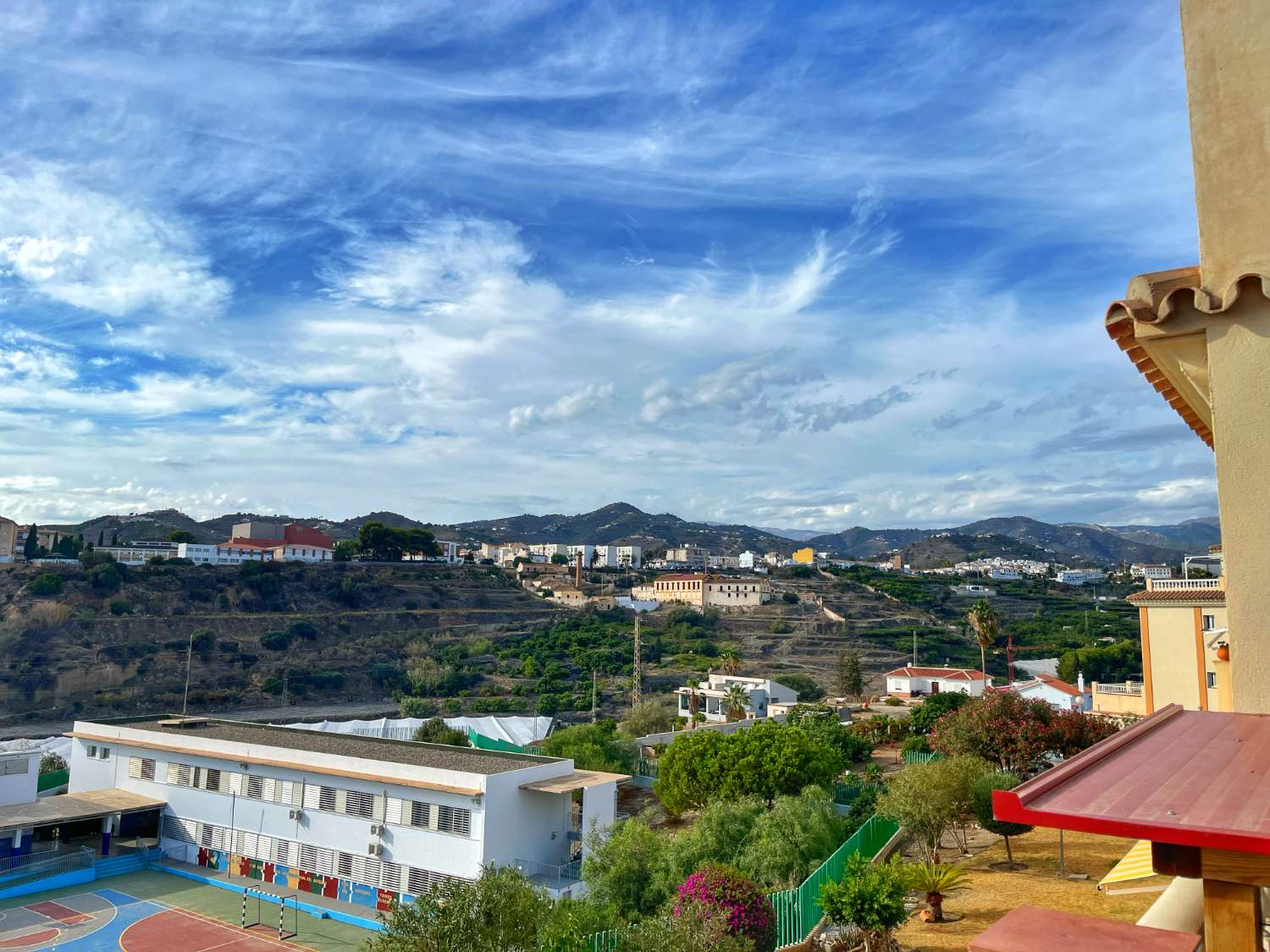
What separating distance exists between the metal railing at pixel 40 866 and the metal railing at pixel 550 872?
15.8 metres

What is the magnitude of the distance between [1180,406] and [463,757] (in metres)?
25.5

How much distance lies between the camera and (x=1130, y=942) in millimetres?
3232

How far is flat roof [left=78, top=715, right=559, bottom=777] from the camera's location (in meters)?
27.1

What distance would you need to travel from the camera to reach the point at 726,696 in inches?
2426

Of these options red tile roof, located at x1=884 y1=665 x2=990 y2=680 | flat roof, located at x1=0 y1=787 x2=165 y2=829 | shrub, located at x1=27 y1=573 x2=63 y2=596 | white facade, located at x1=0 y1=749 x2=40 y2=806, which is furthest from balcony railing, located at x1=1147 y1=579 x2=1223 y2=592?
shrub, located at x1=27 y1=573 x2=63 y2=596

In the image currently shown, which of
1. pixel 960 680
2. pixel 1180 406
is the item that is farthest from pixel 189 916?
pixel 960 680

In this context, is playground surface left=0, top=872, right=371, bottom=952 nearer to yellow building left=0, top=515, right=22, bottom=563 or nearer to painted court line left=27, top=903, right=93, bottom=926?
painted court line left=27, top=903, right=93, bottom=926

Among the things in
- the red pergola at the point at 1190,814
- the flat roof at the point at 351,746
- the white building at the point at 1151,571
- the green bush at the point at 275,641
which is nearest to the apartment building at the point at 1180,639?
the flat roof at the point at 351,746

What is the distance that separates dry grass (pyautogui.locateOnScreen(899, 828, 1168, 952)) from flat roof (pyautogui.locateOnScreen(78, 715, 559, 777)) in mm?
12841

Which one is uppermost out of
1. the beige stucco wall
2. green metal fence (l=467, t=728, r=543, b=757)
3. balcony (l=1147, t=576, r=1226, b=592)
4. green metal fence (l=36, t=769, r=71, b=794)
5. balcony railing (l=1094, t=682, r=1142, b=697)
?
balcony (l=1147, t=576, r=1226, b=592)

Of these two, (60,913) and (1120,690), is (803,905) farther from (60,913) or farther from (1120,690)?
(1120,690)

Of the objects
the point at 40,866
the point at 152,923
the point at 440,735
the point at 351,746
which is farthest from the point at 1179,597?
the point at 40,866

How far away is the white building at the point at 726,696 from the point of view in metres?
61.3

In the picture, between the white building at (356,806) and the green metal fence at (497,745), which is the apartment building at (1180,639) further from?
the green metal fence at (497,745)
